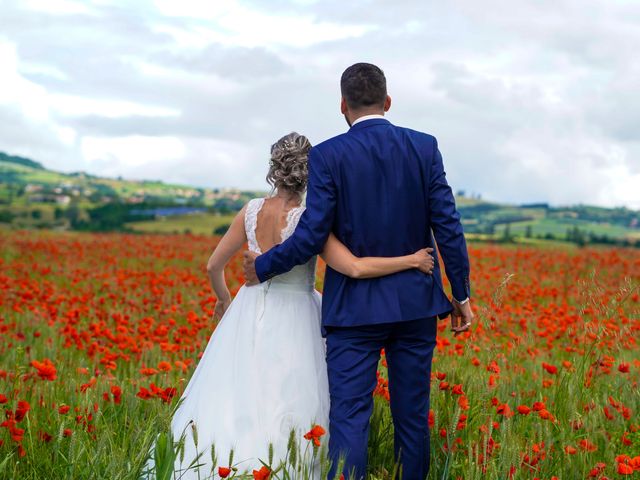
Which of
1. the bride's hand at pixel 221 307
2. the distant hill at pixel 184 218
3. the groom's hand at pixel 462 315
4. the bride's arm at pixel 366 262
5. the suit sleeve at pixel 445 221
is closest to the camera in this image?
the bride's arm at pixel 366 262

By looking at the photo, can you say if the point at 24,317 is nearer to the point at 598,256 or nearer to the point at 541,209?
the point at 598,256

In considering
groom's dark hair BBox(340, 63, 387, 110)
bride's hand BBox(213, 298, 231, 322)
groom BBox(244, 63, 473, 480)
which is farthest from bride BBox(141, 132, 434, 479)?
groom's dark hair BBox(340, 63, 387, 110)

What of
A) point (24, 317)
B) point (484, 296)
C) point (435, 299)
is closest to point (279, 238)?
point (435, 299)

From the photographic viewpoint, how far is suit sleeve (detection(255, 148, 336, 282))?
397 centimetres

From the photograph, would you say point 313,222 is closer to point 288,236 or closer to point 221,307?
point 288,236

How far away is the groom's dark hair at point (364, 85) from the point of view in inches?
158

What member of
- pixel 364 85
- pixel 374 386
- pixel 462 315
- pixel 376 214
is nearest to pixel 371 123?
pixel 364 85

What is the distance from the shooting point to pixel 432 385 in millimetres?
5855

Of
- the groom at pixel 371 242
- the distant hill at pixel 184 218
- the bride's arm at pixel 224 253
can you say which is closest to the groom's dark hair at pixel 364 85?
the groom at pixel 371 242

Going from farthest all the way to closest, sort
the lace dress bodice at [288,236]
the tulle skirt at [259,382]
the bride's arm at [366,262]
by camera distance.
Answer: the lace dress bodice at [288,236], the tulle skirt at [259,382], the bride's arm at [366,262]

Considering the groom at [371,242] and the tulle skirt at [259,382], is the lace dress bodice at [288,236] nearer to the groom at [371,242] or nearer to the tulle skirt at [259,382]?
the tulle skirt at [259,382]

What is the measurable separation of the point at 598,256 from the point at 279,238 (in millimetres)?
15567

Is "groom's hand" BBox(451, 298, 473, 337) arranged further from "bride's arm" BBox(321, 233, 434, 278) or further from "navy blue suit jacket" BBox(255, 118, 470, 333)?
"bride's arm" BBox(321, 233, 434, 278)

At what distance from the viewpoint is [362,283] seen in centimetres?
402
